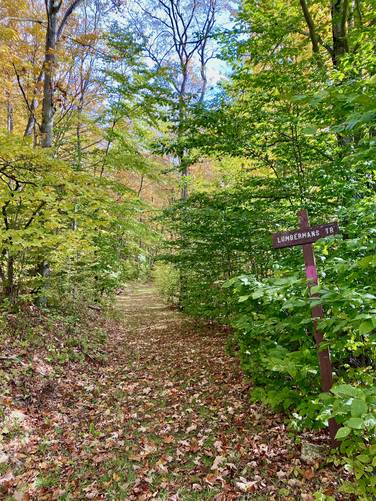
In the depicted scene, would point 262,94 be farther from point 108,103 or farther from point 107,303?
point 107,303

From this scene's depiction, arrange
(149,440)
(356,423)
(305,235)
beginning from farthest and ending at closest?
(149,440), (305,235), (356,423)

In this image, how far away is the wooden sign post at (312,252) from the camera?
9.98 ft

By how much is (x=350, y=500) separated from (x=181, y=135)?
6.33 meters


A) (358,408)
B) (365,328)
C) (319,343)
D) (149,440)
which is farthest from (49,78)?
(358,408)

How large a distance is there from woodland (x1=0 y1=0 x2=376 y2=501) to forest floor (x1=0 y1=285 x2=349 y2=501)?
0.07 ft

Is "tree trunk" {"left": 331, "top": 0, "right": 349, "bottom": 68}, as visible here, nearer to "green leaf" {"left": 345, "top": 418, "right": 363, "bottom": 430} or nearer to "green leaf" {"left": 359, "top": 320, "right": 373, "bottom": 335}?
"green leaf" {"left": 359, "top": 320, "right": 373, "bottom": 335}

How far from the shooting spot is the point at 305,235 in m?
3.15

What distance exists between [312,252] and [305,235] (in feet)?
0.60

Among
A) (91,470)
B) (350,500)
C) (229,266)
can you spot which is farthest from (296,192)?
(91,470)

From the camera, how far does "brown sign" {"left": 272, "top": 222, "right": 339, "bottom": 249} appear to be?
3.05m

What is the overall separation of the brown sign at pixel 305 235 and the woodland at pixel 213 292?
118mm

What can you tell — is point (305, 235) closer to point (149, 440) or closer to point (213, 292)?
point (149, 440)

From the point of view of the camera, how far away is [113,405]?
198 inches

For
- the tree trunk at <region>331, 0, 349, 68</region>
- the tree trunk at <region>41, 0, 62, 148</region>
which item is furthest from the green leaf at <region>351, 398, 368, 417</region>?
the tree trunk at <region>41, 0, 62, 148</region>
